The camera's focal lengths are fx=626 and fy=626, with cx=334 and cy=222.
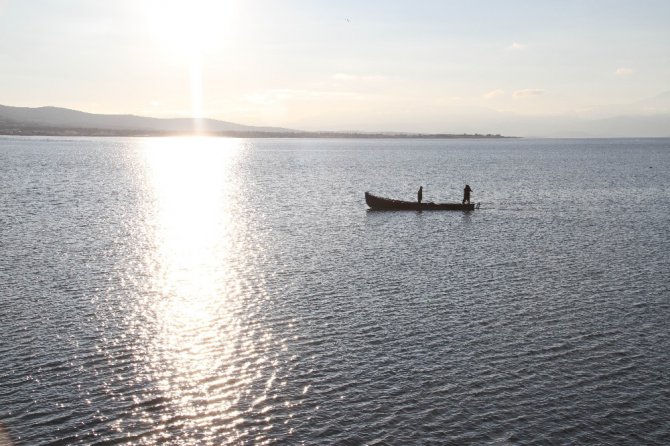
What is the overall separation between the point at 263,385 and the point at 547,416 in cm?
1002

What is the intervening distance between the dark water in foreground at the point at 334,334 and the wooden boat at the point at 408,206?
1186 cm

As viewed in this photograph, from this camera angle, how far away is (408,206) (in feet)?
242

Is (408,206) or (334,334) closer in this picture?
(334,334)

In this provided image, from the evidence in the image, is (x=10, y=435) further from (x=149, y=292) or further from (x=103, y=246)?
(x=103, y=246)

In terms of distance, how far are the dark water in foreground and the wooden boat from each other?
11.9 meters

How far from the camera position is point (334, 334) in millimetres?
28469

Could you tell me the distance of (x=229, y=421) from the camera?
2042cm

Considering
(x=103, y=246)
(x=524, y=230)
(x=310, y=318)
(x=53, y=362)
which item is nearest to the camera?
(x=53, y=362)

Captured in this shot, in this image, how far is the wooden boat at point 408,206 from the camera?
241 feet

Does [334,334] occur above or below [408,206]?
below

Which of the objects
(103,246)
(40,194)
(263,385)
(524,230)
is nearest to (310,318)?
(263,385)

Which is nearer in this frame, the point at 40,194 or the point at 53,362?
the point at 53,362

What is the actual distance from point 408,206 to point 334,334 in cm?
4651

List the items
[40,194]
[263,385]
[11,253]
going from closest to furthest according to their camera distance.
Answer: [263,385], [11,253], [40,194]
